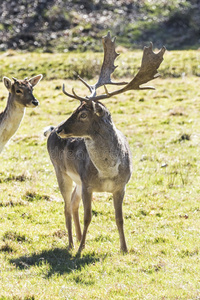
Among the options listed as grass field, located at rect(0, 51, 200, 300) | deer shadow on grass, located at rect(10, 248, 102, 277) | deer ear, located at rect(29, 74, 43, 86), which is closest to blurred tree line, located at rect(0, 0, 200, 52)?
grass field, located at rect(0, 51, 200, 300)

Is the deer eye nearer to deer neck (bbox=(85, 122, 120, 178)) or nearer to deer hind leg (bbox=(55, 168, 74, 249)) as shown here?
deer neck (bbox=(85, 122, 120, 178))

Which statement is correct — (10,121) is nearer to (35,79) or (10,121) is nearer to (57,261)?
(35,79)

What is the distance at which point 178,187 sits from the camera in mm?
9594

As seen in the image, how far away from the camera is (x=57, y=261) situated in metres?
6.24

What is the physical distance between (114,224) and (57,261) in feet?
5.57

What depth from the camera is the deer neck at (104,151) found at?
6164 millimetres

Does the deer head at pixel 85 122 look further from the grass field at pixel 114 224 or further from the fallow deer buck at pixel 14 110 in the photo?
the fallow deer buck at pixel 14 110

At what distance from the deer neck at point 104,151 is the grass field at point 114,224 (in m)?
1.08

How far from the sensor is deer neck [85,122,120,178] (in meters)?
6.16

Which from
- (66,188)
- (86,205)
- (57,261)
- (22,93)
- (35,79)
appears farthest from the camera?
(35,79)

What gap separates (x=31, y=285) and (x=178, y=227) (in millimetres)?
2864

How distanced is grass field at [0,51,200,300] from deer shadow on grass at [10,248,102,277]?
1 centimetres

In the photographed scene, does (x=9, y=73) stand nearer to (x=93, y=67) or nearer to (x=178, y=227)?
(x=93, y=67)

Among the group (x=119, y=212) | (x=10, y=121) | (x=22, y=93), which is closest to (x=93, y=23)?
(x=22, y=93)
